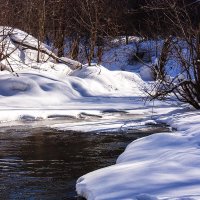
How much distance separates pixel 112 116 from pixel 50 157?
567cm

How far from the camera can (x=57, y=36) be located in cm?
2683

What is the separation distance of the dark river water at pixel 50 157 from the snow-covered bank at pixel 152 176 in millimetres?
542

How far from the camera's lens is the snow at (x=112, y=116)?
6.12 metres

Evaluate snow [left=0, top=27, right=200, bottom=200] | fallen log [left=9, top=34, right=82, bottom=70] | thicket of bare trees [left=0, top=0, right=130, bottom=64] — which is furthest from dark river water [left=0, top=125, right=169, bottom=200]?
thicket of bare trees [left=0, top=0, right=130, bottom=64]

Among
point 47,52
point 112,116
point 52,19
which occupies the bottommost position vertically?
point 112,116

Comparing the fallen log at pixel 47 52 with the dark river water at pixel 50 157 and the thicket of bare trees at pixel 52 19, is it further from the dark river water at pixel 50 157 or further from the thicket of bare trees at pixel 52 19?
the dark river water at pixel 50 157

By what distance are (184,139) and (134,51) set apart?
1034 inches

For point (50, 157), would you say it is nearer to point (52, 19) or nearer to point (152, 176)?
point (152, 176)

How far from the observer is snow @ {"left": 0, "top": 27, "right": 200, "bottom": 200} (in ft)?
20.1

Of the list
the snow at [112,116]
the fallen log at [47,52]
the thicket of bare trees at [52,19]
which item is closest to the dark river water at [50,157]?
the snow at [112,116]

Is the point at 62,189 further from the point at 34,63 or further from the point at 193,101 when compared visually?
the point at 34,63

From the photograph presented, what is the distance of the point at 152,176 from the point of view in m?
6.34

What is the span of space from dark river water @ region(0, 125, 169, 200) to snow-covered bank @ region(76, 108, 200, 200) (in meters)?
0.54

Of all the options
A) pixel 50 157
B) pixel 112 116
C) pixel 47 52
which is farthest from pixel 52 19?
pixel 50 157
